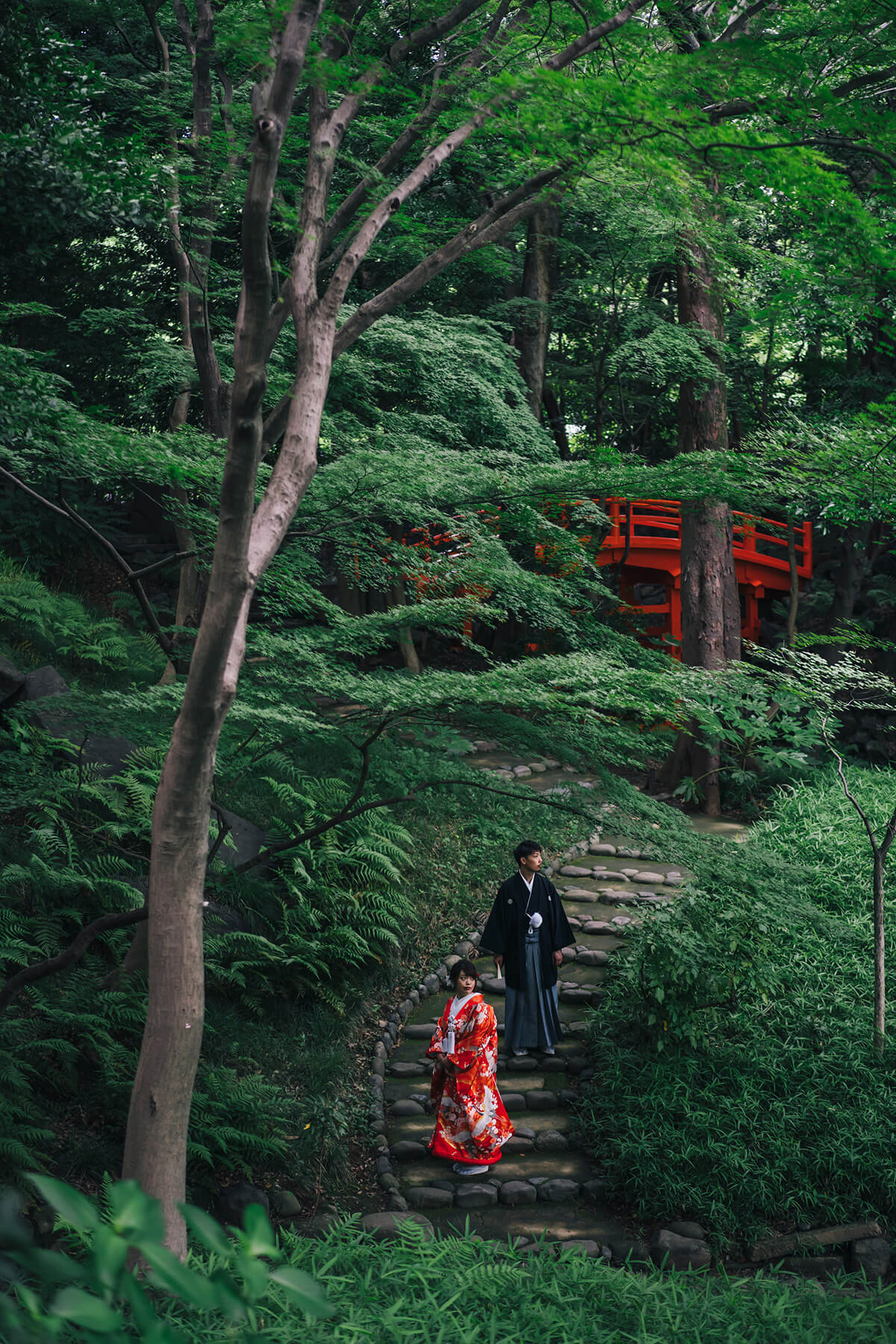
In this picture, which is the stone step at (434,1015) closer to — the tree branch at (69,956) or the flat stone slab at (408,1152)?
the flat stone slab at (408,1152)

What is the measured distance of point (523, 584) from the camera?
676 cm

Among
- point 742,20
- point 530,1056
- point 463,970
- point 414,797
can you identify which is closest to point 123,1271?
point 414,797

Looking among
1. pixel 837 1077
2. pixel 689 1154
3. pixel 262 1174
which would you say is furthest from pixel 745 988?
pixel 262 1174

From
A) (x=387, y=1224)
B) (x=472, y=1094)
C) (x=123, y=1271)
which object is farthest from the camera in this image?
(x=472, y=1094)

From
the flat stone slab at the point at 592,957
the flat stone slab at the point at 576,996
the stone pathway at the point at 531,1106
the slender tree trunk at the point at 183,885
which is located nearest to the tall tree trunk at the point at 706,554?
the stone pathway at the point at 531,1106

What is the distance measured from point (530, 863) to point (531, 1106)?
5.53 feet

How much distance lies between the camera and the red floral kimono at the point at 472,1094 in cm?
616

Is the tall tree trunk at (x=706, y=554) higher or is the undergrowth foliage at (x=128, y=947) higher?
the tall tree trunk at (x=706, y=554)

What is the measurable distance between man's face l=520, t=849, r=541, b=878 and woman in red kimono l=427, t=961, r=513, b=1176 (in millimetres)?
1078

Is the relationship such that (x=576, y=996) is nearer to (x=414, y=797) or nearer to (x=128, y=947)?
(x=414, y=797)

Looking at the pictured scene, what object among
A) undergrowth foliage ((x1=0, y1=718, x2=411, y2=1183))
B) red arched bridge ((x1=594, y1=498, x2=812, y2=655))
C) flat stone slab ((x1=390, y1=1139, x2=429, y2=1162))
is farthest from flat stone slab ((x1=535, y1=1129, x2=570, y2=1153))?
red arched bridge ((x1=594, y1=498, x2=812, y2=655))

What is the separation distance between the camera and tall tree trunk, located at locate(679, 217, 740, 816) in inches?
472

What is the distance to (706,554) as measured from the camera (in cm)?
1224

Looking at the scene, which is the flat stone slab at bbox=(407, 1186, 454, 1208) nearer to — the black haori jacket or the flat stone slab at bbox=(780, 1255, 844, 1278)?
the black haori jacket
